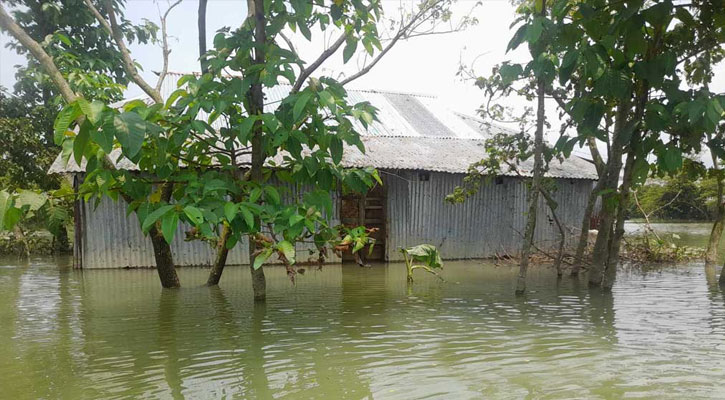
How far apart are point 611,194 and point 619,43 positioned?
1.91m

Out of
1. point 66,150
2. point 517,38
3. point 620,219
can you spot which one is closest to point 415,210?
point 620,219

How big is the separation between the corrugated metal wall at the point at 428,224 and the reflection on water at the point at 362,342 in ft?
7.23

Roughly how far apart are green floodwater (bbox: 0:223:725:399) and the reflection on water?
0.06 feet

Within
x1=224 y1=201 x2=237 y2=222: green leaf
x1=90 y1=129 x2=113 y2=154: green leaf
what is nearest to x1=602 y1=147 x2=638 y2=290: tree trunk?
x1=224 y1=201 x2=237 y2=222: green leaf

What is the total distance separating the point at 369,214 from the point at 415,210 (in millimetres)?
1001

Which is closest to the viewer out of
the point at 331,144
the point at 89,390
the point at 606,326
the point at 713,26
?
the point at 89,390

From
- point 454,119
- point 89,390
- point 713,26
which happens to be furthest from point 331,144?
point 454,119

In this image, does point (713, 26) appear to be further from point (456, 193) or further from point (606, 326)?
point (456, 193)

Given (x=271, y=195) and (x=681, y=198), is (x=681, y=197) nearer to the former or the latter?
(x=681, y=198)

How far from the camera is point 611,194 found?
711 centimetres

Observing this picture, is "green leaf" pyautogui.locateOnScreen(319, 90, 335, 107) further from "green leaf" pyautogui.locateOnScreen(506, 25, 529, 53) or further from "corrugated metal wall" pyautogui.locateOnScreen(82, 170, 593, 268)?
"corrugated metal wall" pyautogui.locateOnScreen(82, 170, 593, 268)

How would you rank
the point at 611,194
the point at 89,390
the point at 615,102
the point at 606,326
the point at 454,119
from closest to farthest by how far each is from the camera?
the point at 89,390 → the point at 606,326 → the point at 611,194 → the point at 615,102 → the point at 454,119

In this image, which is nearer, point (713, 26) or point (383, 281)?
point (713, 26)

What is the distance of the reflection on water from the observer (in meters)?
3.56
